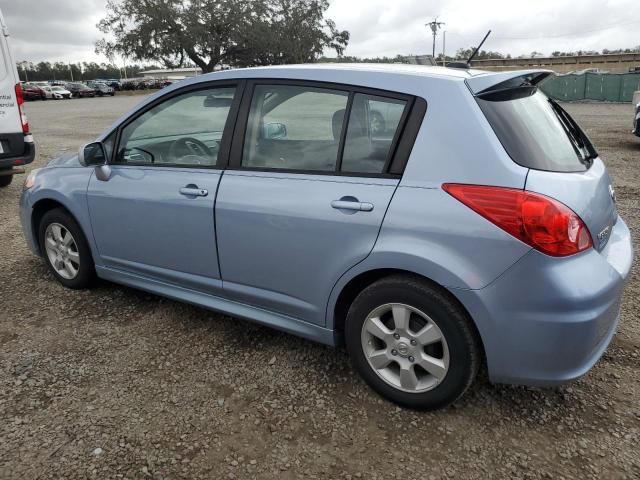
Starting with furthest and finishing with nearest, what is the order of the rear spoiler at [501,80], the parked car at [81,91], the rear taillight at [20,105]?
the parked car at [81,91] < the rear taillight at [20,105] < the rear spoiler at [501,80]

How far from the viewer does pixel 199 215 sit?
3.01m

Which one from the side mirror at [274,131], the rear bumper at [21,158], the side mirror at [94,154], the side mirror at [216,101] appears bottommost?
the rear bumper at [21,158]

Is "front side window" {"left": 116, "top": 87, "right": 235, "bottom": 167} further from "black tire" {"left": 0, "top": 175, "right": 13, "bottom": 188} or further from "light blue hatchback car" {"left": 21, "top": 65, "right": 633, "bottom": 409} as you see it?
"black tire" {"left": 0, "top": 175, "right": 13, "bottom": 188}

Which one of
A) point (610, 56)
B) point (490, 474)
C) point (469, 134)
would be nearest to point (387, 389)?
point (490, 474)

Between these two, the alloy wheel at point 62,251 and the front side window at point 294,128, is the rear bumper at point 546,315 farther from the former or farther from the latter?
the alloy wheel at point 62,251

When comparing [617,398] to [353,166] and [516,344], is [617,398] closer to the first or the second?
[516,344]

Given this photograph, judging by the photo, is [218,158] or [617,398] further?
[218,158]

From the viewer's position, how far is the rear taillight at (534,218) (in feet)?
6.93

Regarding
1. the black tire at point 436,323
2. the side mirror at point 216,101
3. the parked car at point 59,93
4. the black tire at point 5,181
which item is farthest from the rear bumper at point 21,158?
the parked car at point 59,93

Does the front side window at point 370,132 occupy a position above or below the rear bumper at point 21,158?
above

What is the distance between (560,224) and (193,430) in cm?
187

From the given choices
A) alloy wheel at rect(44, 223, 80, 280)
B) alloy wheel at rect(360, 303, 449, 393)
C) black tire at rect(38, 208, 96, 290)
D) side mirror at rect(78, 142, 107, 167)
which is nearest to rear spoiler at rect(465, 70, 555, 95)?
alloy wheel at rect(360, 303, 449, 393)

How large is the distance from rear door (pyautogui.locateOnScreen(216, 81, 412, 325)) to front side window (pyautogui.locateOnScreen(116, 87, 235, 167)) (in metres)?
0.20

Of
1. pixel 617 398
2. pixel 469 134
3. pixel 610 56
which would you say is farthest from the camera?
pixel 610 56
